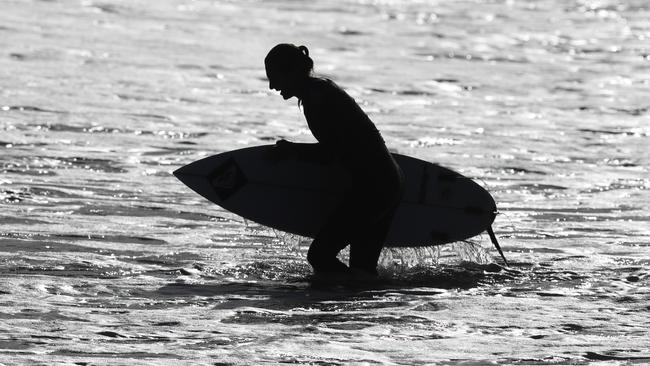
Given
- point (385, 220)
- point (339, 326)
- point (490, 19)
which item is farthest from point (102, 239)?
point (490, 19)

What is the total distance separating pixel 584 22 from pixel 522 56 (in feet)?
20.7

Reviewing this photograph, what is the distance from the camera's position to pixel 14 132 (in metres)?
12.9

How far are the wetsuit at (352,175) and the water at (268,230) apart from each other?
21cm

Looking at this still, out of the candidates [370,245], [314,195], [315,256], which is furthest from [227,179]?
[370,245]

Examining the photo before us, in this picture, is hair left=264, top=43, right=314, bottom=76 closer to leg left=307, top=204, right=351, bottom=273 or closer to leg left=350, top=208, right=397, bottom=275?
leg left=307, top=204, right=351, bottom=273

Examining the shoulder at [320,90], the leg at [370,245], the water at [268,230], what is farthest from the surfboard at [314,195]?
the shoulder at [320,90]

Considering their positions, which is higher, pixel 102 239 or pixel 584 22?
pixel 584 22

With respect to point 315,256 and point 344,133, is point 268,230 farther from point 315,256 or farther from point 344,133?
point 344,133

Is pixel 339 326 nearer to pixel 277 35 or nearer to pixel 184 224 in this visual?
pixel 184 224

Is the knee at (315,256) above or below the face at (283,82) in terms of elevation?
below

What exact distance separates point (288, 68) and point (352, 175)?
2.35 feet

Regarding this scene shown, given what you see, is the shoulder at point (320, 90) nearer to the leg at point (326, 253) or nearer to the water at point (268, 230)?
the leg at point (326, 253)

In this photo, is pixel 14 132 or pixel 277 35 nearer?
pixel 14 132

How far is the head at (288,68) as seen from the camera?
25.0 feet
